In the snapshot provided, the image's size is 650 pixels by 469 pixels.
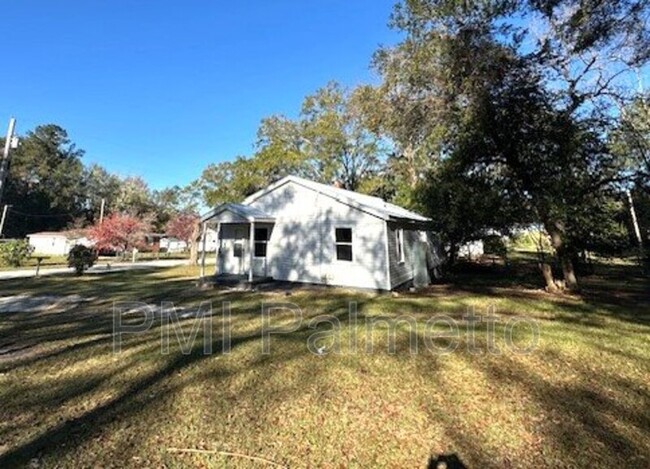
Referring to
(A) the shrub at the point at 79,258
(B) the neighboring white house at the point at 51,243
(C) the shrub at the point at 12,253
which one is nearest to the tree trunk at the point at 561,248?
(A) the shrub at the point at 79,258

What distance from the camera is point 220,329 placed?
7391 mm

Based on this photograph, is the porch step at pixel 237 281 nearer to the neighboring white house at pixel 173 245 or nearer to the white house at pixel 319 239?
the white house at pixel 319 239

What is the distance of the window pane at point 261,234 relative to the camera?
14.2 meters

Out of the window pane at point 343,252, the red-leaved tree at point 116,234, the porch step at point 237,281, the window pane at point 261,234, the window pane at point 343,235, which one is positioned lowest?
the porch step at point 237,281

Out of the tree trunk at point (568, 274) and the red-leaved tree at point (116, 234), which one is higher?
the red-leaved tree at point (116, 234)

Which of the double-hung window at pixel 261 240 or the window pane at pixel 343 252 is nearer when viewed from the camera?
the window pane at pixel 343 252

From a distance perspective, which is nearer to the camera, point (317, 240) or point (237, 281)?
point (317, 240)

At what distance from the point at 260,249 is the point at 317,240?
2721mm

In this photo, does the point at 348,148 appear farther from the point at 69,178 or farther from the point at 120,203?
the point at 69,178

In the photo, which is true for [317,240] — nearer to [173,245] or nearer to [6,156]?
[6,156]

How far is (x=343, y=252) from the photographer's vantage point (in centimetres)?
1245

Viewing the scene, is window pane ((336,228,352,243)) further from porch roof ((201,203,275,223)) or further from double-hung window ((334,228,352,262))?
porch roof ((201,203,275,223))

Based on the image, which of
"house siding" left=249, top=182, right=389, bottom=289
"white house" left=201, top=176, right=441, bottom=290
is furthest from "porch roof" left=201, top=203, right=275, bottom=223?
"house siding" left=249, top=182, right=389, bottom=289

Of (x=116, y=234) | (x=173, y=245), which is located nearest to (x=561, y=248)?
(x=116, y=234)
